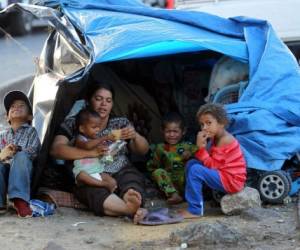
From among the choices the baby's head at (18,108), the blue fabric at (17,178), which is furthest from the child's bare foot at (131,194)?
the baby's head at (18,108)

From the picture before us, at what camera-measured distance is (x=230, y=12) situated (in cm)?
865

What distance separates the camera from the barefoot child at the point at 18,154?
5504 millimetres

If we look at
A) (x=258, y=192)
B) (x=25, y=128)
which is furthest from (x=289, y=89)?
(x=25, y=128)

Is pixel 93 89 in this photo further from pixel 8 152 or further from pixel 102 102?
pixel 8 152

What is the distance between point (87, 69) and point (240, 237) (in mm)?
1579

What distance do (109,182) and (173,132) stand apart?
A: 0.75 m

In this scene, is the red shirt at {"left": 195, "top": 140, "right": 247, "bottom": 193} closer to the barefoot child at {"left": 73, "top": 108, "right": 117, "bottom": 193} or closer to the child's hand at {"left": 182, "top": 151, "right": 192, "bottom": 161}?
the child's hand at {"left": 182, "top": 151, "right": 192, "bottom": 161}

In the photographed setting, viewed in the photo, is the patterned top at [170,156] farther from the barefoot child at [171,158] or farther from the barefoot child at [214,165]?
the barefoot child at [214,165]

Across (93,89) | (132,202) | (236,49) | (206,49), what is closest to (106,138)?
(93,89)

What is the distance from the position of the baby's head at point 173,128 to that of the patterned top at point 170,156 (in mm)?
49

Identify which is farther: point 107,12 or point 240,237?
point 107,12

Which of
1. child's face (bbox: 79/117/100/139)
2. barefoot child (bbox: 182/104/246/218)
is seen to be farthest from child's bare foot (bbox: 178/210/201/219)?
child's face (bbox: 79/117/100/139)

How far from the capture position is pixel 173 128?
609cm

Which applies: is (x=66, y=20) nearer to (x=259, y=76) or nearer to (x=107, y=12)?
(x=107, y=12)
